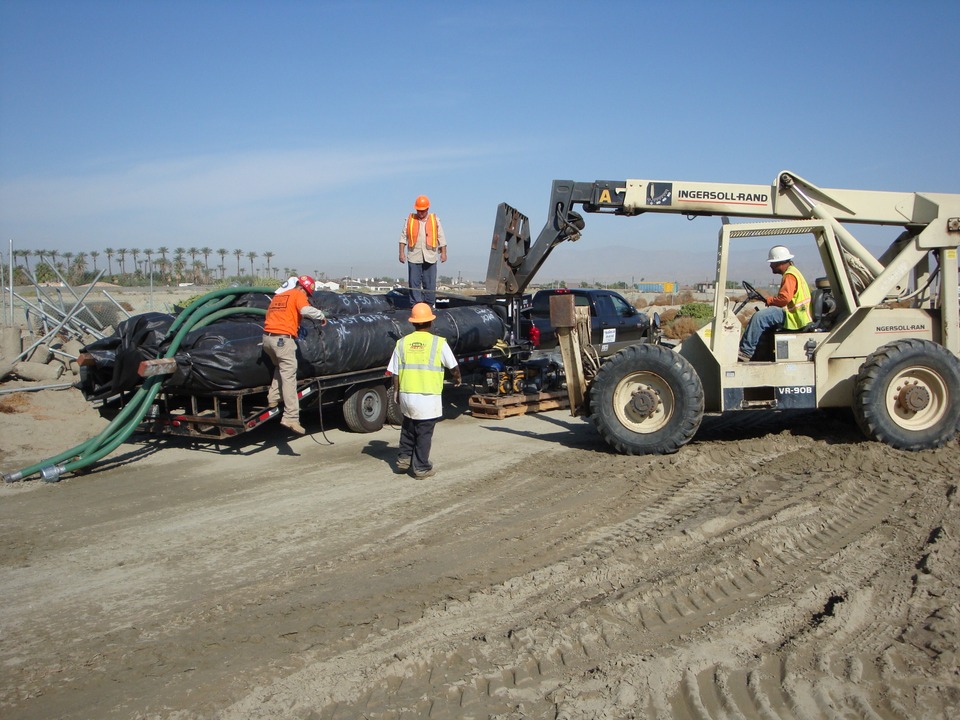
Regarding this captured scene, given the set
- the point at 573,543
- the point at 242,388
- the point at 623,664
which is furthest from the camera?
the point at 242,388

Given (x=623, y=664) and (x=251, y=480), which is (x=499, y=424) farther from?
(x=623, y=664)

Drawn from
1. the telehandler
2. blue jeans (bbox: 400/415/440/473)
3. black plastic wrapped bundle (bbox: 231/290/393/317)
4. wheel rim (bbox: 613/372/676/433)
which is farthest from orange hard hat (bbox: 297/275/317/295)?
wheel rim (bbox: 613/372/676/433)

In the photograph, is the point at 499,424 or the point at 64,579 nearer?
the point at 64,579

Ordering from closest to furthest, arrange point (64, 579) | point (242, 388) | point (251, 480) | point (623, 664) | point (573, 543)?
point (623, 664)
point (64, 579)
point (573, 543)
point (251, 480)
point (242, 388)

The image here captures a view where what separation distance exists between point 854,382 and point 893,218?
199cm

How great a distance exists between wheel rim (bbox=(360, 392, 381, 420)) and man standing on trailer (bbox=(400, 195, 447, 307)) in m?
1.92

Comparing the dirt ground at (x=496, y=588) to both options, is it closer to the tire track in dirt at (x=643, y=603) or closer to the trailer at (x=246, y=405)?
the tire track in dirt at (x=643, y=603)

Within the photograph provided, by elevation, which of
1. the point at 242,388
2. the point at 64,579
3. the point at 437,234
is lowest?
the point at 64,579

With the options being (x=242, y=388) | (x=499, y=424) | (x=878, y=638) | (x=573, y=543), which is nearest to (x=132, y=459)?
(x=242, y=388)

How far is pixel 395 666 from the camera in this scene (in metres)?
4.16

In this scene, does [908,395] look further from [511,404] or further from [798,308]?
[511,404]

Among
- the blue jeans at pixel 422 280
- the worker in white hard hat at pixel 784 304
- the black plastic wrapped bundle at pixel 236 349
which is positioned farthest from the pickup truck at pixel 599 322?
the worker in white hard hat at pixel 784 304

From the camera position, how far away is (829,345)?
877 cm

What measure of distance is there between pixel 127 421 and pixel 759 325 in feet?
23.9
